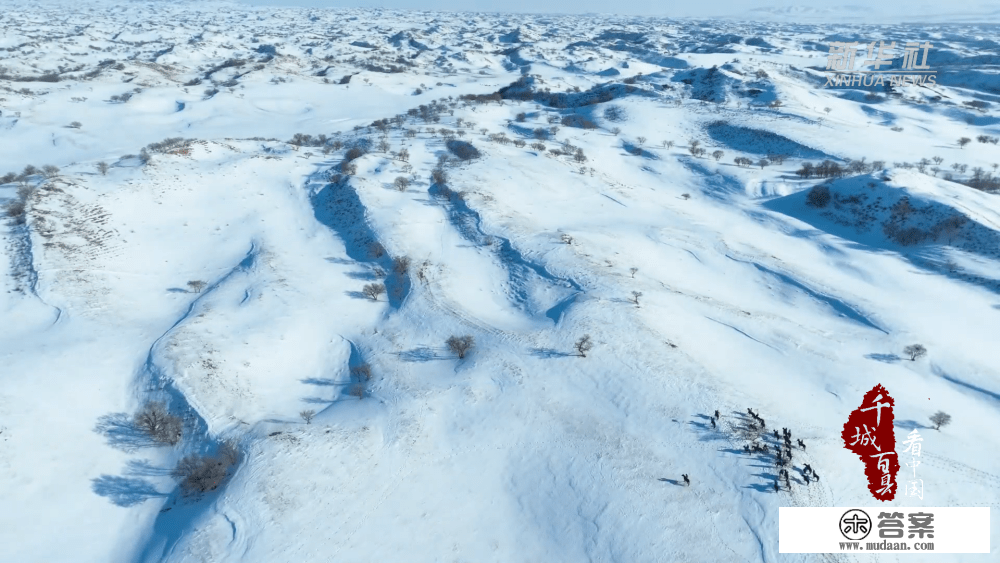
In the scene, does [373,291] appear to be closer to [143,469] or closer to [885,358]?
[143,469]

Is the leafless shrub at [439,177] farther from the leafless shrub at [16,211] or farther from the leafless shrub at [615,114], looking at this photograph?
the leafless shrub at [615,114]

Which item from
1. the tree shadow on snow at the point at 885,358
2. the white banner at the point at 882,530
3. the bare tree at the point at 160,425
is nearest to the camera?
the white banner at the point at 882,530

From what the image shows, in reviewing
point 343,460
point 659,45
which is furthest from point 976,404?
point 659,45

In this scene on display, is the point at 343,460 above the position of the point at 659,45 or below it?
below

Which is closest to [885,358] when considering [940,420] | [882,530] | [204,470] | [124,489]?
[940,420]

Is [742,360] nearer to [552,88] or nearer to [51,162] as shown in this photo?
[51,162]

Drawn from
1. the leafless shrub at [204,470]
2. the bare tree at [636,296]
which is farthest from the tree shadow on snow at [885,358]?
the leafless shrub at [204,470]
